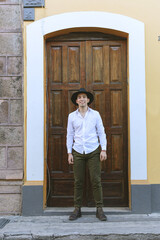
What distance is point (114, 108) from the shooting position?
5.31 m

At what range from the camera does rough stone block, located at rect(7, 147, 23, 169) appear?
201 inches

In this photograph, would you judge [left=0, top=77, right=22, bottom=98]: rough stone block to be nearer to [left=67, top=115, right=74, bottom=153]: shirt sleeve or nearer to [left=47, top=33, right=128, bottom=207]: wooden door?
[left=47, top=33, right=128, bottom=207]: wooden door

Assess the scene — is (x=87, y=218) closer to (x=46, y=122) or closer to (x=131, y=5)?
(x=46, y=122)

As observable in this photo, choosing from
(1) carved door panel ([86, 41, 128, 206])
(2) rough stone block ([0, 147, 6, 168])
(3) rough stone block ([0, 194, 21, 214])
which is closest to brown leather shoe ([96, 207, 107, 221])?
(1) carved door panel ([86, 41, 128, 206])

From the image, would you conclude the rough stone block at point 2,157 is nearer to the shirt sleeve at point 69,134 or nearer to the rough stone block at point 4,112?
the rough stone block at point 4,112

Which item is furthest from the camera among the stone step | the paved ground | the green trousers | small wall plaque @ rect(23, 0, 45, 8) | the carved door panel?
the carved door panel

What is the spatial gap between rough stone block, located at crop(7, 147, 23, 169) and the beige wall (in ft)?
7.36

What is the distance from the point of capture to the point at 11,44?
5195mm

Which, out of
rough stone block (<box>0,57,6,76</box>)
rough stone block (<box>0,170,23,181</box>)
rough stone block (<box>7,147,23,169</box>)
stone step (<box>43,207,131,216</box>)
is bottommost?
stone step (<box>43,207,131,216</box>)

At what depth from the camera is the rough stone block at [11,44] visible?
5.19 metres

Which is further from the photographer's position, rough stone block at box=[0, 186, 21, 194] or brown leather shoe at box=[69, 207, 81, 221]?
rough stone block at box=[0, 186, 21, 194]

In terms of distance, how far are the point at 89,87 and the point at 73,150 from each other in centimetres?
126

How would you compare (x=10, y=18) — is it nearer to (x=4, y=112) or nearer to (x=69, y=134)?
(x=4, y=112)

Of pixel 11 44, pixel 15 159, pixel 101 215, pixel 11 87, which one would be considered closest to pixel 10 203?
pixel 15 159
